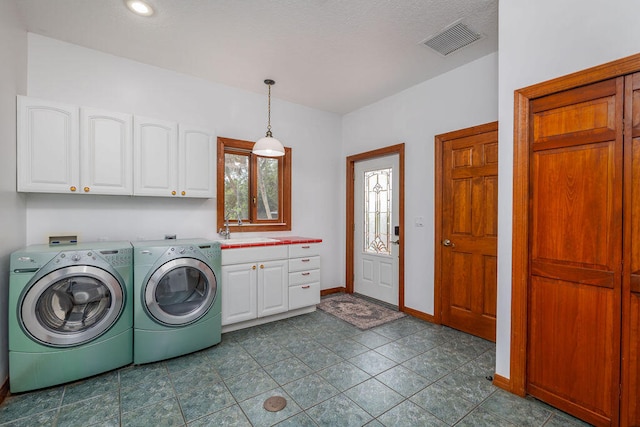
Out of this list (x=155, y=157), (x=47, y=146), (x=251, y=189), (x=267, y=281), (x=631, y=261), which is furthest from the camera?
(x=251, y=189)

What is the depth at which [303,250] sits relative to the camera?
3.58 meters

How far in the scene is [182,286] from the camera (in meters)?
2.68

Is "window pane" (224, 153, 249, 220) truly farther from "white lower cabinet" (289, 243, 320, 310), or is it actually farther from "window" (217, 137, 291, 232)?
"white lower cabinet" (289, 243, 320, 310)

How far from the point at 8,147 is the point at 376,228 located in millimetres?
3776

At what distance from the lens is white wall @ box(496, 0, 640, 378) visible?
1648 millimetres

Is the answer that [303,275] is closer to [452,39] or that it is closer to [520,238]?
[520,238]

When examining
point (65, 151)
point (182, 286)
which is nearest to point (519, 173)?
point (182, 286)

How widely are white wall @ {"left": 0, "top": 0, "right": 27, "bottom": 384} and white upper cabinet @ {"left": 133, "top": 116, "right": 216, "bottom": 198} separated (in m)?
0.80

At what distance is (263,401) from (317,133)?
11.5 ft

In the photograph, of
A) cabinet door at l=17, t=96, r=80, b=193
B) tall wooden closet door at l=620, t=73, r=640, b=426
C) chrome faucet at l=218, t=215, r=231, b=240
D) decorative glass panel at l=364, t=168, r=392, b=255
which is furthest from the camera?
decorative glass panel at l=364, t=168, r=392, b=255

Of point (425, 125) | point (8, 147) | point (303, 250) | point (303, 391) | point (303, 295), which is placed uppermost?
point (425, 125)

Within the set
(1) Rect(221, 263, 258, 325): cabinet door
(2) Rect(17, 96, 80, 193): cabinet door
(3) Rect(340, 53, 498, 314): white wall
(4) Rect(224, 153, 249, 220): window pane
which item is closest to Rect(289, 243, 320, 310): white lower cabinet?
(1) Rect(221, 263, 258, 325): cabinet door

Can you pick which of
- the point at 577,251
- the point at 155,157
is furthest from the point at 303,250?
the point at 577,251

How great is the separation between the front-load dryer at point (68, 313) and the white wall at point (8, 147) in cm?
14
